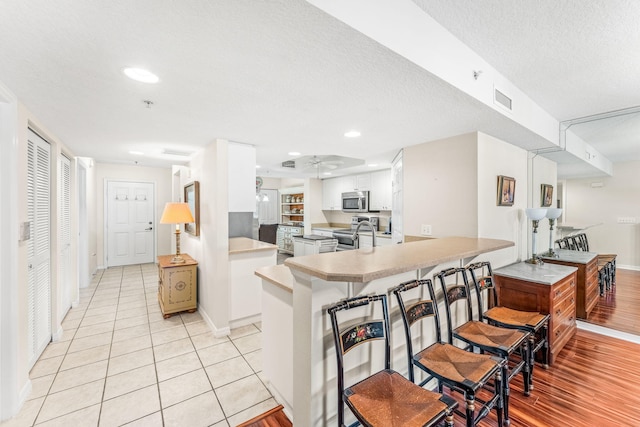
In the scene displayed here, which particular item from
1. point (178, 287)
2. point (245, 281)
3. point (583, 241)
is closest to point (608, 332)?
point (583, 241)

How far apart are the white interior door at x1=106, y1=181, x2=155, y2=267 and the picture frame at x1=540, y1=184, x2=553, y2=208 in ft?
24.7

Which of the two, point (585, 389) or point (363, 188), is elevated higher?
point (363, 188)

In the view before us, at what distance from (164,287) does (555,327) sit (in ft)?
13.7

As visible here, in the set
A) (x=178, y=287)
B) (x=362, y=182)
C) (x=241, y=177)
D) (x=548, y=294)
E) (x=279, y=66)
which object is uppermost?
(x=279, y=66)

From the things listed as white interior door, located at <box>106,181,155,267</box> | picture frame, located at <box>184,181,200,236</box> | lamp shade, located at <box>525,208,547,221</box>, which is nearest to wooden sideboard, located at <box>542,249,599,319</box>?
lamp shade, located at <box>525,208,547,221</box>

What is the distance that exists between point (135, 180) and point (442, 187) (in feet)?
21.0

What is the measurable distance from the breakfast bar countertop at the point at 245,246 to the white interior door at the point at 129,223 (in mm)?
3694

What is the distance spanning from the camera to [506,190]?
2.99 metres

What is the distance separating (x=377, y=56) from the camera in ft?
4.44

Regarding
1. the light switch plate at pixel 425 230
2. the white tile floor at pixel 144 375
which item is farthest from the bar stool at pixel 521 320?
the white tile floor at pixel 144 375

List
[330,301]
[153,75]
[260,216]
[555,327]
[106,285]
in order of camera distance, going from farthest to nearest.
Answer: [260,216] → [106,285] → [555,327] → [153,75] → [330,301]

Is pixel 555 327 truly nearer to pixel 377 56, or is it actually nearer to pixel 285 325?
pixel 285 325

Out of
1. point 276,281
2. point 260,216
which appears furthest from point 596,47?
point 260,216

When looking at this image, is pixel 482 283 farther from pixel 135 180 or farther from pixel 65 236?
pixel 135 180
